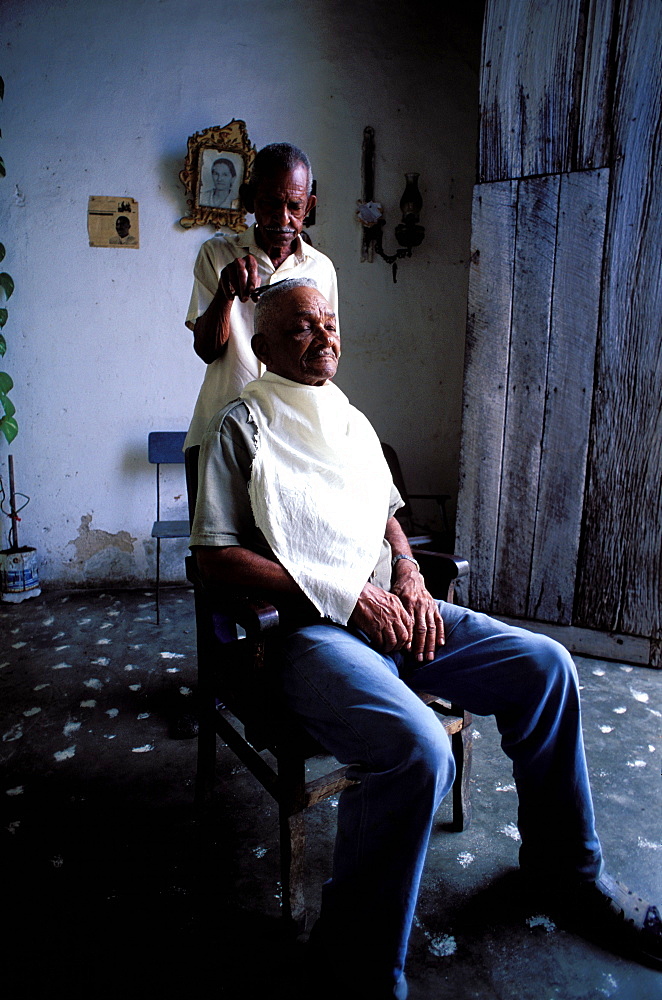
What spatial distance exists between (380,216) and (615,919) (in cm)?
370

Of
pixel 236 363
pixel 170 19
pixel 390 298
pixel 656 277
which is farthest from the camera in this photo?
pixel 390 298

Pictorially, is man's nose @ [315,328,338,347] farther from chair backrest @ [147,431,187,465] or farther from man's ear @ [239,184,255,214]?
chair backrest @ [147,431,187,465]

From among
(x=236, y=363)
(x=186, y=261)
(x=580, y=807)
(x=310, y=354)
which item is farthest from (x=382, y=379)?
(x=580, y=807)

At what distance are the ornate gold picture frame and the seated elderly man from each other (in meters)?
2.46

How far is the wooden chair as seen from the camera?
1389 millimetres

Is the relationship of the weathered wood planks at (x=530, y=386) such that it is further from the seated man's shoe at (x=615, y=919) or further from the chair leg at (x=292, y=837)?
the chair leg at (x=292, y=837)

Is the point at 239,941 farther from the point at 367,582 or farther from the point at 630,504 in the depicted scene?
the point at 630,504

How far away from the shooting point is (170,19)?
3.66 metres

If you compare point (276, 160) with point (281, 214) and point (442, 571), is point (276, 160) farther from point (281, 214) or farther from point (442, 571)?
point (442, 571)

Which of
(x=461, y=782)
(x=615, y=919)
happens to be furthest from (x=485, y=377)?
(x=615, y=919)

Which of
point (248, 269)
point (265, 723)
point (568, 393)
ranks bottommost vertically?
point (265, 723)

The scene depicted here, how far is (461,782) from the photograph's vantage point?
1832mm

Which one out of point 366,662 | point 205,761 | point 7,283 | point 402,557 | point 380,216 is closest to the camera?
point 366,662

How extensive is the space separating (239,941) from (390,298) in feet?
11.6
